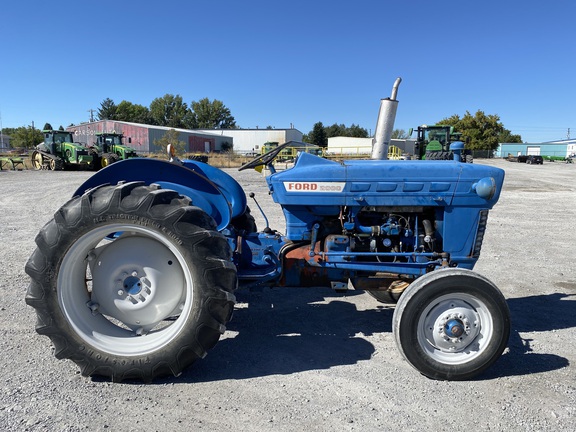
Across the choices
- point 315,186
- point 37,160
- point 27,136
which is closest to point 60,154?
point 37,160

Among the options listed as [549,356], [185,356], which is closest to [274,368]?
[185,356]

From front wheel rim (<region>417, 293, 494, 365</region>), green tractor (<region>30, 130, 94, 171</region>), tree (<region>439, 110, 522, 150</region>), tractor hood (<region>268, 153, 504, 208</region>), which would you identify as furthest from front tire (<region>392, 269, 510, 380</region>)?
tree (<region>439, 110, 522, 150</region>)

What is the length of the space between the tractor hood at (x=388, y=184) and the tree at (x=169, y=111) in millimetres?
79681

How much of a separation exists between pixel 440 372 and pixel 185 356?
1.79 meters

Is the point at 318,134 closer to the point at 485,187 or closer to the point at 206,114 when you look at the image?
the point at 206,114

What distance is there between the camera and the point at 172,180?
3.51 m

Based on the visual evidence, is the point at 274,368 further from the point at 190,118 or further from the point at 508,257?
the point at 190,118

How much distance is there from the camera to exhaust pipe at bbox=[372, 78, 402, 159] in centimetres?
372

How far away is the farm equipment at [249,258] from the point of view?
2.85 meters

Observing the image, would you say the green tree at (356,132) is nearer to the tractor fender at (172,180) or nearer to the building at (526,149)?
the building at (526,149)

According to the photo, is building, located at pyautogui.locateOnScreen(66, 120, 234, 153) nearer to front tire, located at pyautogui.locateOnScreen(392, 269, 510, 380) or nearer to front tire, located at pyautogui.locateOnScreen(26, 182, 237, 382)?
front tire, located at pyautogui.locateOnScreen(26, 182, 237, 382)

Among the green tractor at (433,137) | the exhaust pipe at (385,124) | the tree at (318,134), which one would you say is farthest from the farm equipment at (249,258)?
the tree at (318,134)

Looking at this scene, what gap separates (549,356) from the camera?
3418mm

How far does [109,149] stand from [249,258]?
2713 centimetres
